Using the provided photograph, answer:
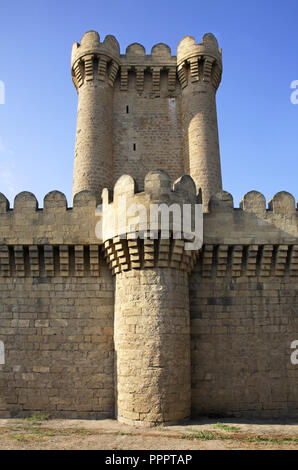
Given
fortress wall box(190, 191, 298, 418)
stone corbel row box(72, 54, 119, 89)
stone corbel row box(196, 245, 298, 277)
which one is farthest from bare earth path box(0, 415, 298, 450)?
stone corbel row box(72, 54, 119, 89)

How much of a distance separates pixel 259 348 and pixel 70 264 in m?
5.55

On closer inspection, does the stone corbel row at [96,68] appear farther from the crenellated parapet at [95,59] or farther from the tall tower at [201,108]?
the tall tower at [201,108]

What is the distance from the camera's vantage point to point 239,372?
32.8 ft

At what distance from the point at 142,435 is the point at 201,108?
12.0m

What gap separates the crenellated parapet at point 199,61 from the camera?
50.9 feet

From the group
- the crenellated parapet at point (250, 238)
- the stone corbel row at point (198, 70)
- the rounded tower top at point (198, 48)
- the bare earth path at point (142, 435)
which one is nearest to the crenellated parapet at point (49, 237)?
the crenellated parapet at point (250, 238)

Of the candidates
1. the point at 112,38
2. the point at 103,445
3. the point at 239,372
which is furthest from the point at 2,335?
the point at 112,38

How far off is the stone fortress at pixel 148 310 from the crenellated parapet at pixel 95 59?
291 inches

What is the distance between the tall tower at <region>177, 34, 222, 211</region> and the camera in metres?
14.5

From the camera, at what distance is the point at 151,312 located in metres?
9.02

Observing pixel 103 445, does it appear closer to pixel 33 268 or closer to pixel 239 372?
pixel 239 372

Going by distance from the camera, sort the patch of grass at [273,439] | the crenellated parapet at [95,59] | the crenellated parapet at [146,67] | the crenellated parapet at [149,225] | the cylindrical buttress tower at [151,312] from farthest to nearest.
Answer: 1. the crenellated parapet at [146,67]
2. the crenellated parapet at [95,59]
3. the crenellated parapet at [149,225]
4. the cylindrical buttress tower at [151,312]
5. the patch of grass at [273,439]

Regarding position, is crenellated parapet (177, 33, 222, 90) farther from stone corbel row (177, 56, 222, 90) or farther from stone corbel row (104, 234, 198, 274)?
stone corbel row (104, 234, 198, 274)

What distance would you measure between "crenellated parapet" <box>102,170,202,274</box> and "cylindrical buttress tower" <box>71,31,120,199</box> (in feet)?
16.1
